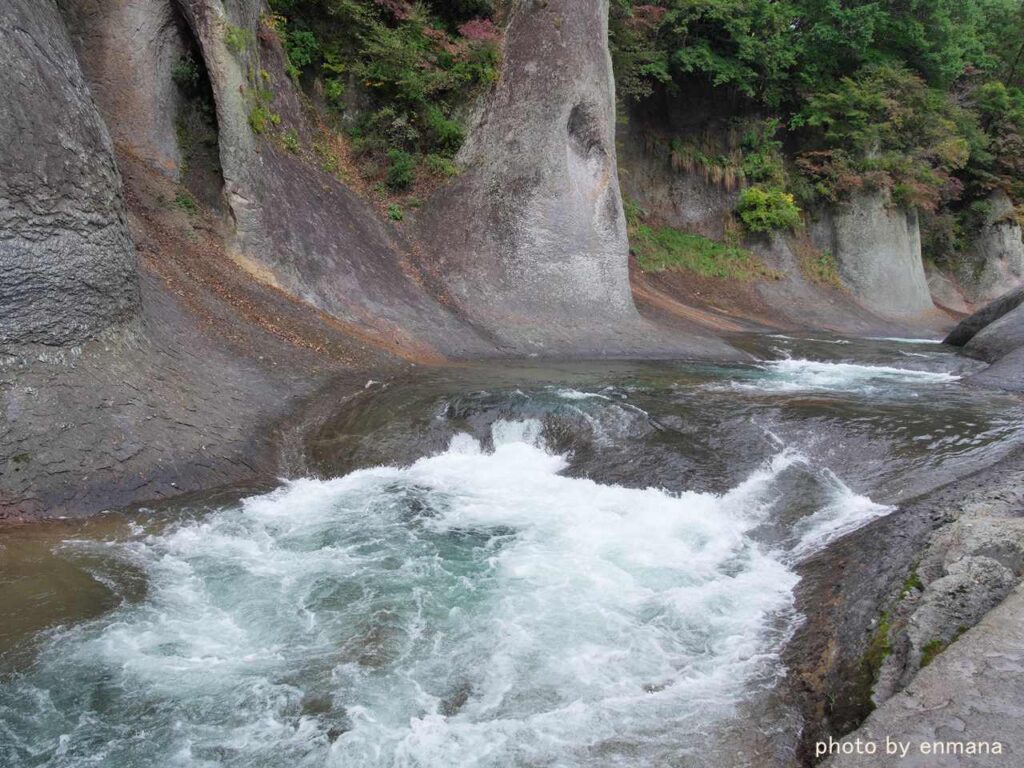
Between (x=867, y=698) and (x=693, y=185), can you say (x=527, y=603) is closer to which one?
(x=867, y=698)

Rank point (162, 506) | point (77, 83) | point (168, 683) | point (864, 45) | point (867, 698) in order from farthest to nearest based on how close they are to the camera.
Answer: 1. point (864, 45)
2. point (77, 83)
3. point (162, 506)
4. point (168, 683)
5. point (867, 698)

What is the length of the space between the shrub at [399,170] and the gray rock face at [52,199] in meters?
8.84

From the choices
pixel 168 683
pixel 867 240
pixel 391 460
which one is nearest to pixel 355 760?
pixel 168 683

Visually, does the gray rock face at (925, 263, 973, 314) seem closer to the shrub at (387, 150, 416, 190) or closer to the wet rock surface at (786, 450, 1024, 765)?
the shrub at (387, 150, 416, 190)

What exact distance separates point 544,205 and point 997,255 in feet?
92.6

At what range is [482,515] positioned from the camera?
27.2 ft

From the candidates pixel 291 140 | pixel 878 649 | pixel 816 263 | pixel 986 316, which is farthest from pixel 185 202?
pixel 816 263

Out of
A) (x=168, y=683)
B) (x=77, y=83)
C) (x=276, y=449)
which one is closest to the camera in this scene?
(x=168, y=683)

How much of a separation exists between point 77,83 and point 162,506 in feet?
Answer: 17.2

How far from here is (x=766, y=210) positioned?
2767cm

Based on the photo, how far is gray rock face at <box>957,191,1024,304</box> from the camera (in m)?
34.3

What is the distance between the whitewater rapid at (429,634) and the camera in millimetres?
4660

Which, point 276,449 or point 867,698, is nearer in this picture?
point 867,698

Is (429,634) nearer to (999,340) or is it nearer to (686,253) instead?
(999,340)
